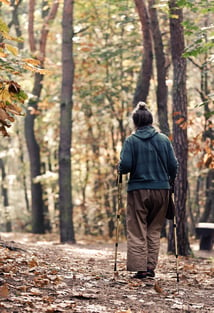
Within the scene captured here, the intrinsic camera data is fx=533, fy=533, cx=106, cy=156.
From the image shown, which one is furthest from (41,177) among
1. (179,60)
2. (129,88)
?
(179,60)

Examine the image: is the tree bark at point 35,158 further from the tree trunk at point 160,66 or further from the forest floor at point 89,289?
the forest floor at point 89,289

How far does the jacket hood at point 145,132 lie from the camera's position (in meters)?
6.80

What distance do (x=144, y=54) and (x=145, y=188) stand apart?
6808 millimetres

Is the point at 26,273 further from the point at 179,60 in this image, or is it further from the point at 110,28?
the point at 110,28

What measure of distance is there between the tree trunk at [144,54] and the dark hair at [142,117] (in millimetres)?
5673

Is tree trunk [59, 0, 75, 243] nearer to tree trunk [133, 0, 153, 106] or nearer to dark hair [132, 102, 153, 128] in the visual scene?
tree trunk [133, 0, 153, 106]

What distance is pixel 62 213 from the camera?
1439 cm

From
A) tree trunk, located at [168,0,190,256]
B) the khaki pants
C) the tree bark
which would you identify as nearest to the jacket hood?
the khaki pants

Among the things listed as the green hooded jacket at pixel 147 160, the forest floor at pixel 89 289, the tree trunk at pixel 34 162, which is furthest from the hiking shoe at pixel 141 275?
the tree trunk at pixel 34 162

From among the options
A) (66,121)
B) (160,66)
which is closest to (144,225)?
(160,66)

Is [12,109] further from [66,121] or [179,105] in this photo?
[66,121]

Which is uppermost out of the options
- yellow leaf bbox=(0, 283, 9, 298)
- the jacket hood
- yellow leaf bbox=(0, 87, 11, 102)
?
yellow leaf bbox=(0, 87, 11, 102)

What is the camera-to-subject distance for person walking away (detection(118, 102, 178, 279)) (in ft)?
21.9

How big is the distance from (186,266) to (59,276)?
310 cm
